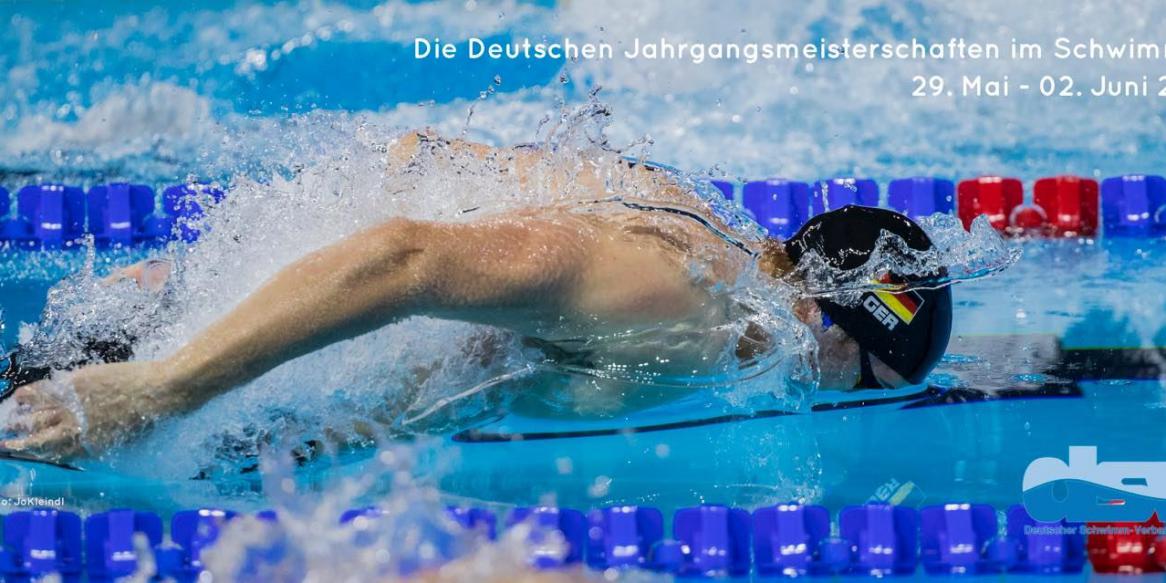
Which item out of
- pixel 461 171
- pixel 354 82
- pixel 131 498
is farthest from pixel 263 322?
pixel 354 82

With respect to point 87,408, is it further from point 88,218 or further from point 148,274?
point 88,218

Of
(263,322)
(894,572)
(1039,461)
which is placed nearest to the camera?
(263,322)

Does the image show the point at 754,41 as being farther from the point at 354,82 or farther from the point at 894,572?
the point at 894,572

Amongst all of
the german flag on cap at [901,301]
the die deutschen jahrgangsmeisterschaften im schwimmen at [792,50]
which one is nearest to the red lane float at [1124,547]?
the german flag on cap at [901,301]

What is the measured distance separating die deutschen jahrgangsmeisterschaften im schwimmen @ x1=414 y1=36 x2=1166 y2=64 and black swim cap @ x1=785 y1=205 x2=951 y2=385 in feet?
8.57

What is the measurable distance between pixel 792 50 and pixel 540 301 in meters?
3.33

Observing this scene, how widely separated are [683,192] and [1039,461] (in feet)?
3.81

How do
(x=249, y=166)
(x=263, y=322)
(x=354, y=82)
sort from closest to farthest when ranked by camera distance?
1. (x=263, y=322)
2. (x=249, y=166)
3. (x=354, y=82)

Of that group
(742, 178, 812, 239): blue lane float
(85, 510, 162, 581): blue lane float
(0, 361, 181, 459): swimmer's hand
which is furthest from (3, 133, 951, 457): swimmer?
(742, 178, 812, 239): blue lane float

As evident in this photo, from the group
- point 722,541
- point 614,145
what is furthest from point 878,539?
point 614,145

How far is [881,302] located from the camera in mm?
2496

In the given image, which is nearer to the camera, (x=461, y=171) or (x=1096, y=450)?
(x=461, y=171)

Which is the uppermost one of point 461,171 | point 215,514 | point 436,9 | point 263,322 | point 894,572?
point 436,9

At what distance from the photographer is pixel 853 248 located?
249 cm
